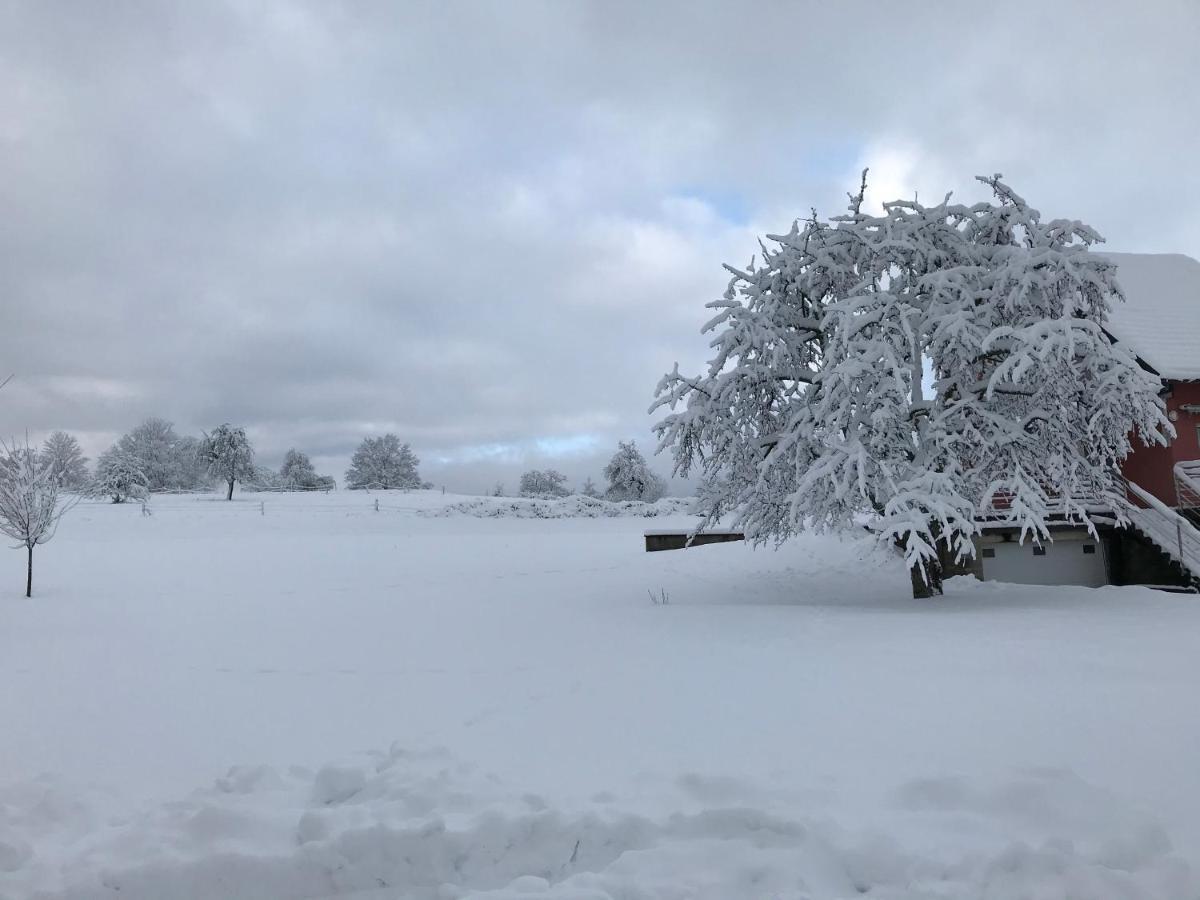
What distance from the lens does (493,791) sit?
4430 millimetres

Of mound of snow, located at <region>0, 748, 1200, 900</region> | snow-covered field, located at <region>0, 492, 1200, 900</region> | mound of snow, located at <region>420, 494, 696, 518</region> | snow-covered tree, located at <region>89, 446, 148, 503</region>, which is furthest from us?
snow-covered tree, located at <region>89, 446, 148, 503</region>

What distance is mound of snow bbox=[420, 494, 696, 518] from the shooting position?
34.4 meters

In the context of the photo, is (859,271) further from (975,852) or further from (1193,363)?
(1193,363)

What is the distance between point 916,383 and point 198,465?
66872mm

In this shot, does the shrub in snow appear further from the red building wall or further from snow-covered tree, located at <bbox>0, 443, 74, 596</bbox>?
the red building wall

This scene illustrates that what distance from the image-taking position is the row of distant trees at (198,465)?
134 feet

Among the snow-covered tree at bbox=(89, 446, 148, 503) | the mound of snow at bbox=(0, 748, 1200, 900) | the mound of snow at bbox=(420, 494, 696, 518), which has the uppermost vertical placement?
the snow-covered tree at bbox=(89, 446, 148, 503)

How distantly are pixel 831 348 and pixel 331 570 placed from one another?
41.7 ft

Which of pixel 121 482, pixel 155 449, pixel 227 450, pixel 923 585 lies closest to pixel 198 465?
pixel 155 449

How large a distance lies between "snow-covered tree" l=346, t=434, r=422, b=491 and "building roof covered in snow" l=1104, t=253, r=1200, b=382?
67122mm

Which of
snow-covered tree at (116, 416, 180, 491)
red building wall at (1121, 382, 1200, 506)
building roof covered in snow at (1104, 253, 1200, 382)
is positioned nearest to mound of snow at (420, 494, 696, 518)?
red building wall at (1121, 382, 1200, 506)

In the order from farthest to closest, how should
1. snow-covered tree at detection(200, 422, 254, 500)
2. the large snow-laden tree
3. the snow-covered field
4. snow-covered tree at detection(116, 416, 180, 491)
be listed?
snow-covered tree at detection(116, 416, 180, 491) < snow-covered tree at detection(200, 422, 254, 500) < the large snow-laden tree < the snow-covered field

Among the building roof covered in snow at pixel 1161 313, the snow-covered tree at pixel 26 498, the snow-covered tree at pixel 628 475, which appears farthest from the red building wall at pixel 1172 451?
the snow-covered tree at pixel 628 475

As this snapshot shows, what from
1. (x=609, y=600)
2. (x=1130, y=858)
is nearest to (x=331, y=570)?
(x=609, y=600)
